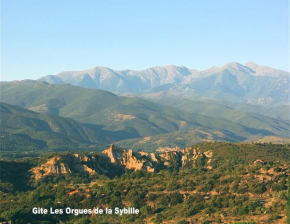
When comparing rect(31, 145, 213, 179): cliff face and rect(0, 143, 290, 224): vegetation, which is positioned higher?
rect(0, 143, 290, 224): vegetation

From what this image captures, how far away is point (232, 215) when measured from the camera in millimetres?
103938

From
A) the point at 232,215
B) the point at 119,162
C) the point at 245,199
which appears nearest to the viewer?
the point at 232,215

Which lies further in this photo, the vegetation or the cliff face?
the cliff face

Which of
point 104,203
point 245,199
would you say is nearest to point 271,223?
point 245,199

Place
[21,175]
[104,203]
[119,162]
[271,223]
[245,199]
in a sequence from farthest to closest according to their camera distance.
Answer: [119,162] < [21,175] < [104,203] < [245,199] < [271,223]

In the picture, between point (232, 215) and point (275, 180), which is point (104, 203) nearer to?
point (232, 215)

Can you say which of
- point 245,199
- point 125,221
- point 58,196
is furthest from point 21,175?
point 245,199

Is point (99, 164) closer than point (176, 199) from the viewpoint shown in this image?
No

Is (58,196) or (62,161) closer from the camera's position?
(58,196)

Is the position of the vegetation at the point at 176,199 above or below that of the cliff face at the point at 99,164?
above

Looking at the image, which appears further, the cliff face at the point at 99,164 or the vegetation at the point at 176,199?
the cliff face at the point at 99,164

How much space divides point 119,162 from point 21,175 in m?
35.4

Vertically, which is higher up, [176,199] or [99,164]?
[176,199]

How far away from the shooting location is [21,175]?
17162cm
